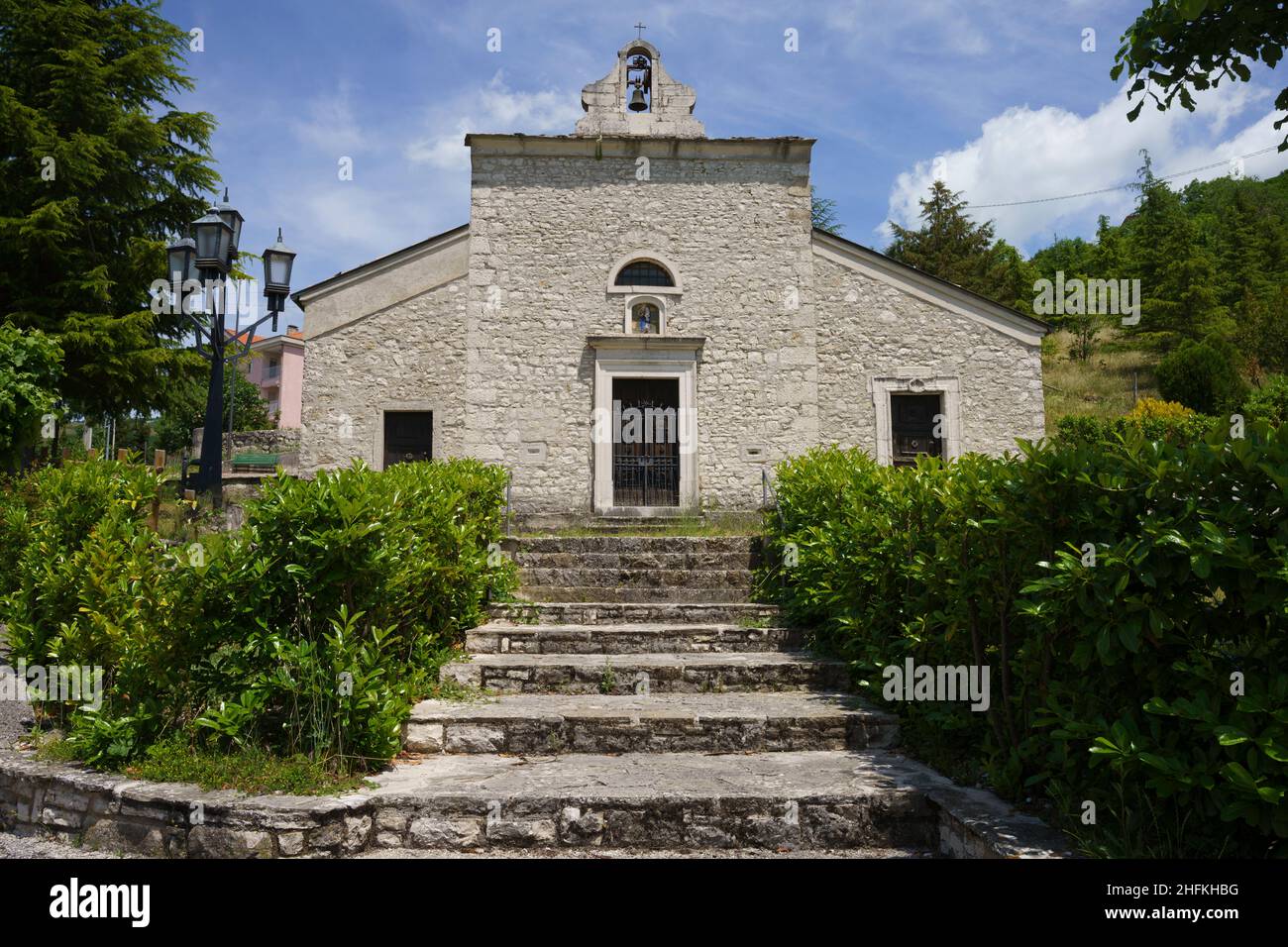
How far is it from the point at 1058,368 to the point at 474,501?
26285 millimetres

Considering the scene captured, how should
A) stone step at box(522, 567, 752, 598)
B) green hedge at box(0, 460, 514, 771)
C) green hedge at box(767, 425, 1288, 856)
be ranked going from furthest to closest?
stone step at box(522, 567, 752, 598), green hedge at box(0, 460, 514, 771), green hedge at box(767, 425, 1288, 856)

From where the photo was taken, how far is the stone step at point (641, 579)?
25.6ft

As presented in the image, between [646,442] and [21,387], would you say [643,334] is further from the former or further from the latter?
[21,387]

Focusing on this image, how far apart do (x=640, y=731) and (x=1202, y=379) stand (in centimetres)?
2059

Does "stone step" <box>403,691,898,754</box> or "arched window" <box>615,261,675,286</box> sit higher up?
"arched window" <box>615,261,675,286</box>

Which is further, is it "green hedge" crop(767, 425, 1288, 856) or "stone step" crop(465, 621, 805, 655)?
"stone step" crop(465, 621, 805, 655)

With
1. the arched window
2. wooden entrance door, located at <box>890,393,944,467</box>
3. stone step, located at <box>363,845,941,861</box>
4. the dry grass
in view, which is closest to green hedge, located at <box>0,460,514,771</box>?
stone step, located at <box>363,845,941,861</box>

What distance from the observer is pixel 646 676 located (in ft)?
17.8

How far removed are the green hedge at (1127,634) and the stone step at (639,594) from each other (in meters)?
3.38

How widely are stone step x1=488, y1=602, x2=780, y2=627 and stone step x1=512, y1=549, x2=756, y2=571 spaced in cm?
112

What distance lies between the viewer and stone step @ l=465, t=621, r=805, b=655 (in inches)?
240

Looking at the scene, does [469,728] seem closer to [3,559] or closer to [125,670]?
[125,670]

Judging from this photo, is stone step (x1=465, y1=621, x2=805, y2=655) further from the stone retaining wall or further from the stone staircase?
the stone retaining wall
